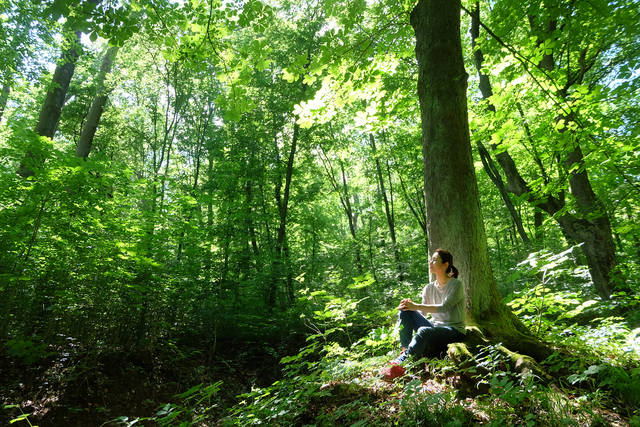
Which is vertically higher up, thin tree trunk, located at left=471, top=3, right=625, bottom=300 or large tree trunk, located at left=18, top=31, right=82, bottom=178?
large tree trunk, located at left=18, top=31, right=82, bottom=178

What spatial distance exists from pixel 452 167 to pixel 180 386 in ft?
18.6

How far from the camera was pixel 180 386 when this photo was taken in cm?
546

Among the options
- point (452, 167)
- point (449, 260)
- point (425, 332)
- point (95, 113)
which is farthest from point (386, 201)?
point (95, 113)

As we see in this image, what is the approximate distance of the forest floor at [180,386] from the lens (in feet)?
7.31

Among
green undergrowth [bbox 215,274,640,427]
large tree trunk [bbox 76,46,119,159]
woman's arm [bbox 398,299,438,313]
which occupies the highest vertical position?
large tree trunk [bbox 76,46,119,159]

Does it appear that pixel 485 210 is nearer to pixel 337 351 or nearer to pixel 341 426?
pixel 337 351

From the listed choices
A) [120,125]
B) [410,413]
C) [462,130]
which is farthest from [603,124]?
[120,125]

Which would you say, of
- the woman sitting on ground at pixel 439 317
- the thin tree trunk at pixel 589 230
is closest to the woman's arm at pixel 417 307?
the woman sitting on ground at pixel 439 317

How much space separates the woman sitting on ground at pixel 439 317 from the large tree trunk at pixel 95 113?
10.6 meters

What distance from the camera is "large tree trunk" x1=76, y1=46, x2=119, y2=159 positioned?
9961mm

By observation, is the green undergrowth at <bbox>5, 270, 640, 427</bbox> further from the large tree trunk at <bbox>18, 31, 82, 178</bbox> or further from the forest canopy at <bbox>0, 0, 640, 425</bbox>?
the large tree trunk at <bbox>18, 31, 82, 178</bbox>

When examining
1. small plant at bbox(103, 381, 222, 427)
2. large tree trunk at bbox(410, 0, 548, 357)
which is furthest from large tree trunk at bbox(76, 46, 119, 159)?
large tree trunk at bbox(410, 0, 548, 357)

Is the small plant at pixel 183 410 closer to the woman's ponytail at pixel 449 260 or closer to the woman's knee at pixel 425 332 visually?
the woman's knee at pixel 425 332

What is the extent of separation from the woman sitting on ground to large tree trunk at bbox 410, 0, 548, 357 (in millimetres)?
210
